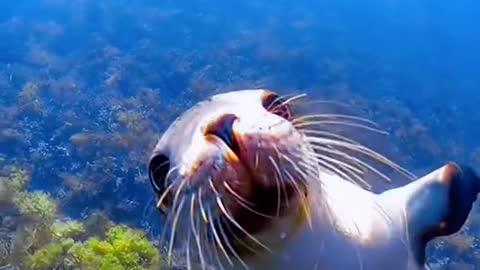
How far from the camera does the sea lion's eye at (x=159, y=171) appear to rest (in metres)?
2.03

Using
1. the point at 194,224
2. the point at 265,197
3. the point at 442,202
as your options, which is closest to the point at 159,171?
the point at 194,224

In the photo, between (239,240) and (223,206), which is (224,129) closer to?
(223,206)

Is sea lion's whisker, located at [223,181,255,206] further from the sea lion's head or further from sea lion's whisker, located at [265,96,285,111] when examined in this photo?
sea lion's whisker, located at [265,96,285,111]

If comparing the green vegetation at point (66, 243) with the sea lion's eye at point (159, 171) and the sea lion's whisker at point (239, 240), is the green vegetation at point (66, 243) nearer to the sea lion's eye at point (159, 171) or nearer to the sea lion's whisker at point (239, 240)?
the sea lion's eye at point (159, 171)

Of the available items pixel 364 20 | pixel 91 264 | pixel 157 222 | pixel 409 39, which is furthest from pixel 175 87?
pixel 364 20

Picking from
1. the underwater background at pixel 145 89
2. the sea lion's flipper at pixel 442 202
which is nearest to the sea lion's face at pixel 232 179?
the sea lion's flipper at pixel 442 202

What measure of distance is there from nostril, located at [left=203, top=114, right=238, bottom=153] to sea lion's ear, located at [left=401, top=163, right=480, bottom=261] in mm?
1082

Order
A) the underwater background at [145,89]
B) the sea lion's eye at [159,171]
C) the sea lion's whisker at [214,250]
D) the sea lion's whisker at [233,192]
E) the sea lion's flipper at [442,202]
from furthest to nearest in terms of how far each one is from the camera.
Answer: the underwater background at [145,89]
the sea lion's flipper at [442,202]
the sea lion's eye at [159,171]
the sea lion's whisker at [214,250]
the sea lion's whisker at [233,192]

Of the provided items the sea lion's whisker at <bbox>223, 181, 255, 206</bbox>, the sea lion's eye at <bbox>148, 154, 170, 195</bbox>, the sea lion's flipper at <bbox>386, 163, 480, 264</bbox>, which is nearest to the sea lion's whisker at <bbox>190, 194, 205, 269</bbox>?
the sea lion's whisker at <bbox>223, 181, 255, 206</bbox>

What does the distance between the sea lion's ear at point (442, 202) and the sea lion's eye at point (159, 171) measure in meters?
1.08

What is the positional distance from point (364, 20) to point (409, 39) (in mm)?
3916

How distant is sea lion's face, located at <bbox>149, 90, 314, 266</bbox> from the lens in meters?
1.77

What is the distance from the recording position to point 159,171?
2.05 metres

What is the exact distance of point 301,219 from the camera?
2018 mm
